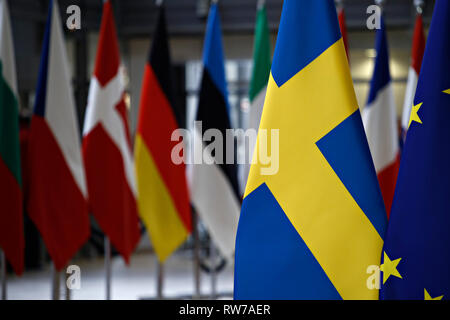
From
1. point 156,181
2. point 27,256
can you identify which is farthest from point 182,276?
point 156,181

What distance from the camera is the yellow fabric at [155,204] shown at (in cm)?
399

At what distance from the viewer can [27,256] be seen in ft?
25.8

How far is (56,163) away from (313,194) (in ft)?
7.46

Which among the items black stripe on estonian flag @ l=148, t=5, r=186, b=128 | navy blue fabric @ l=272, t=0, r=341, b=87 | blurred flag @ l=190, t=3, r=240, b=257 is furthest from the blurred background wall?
navy blue fabric @ l=272, t=0, r=341, b=87

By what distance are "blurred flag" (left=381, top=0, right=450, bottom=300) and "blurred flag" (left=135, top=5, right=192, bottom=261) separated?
8.52 feet

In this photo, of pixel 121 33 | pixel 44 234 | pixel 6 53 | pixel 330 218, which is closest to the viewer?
pixel 330 218

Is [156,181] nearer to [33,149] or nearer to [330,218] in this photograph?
[33,149]

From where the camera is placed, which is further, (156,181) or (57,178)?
(156,181)

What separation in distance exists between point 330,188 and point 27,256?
7167mm

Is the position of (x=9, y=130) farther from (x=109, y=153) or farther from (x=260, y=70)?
(x=260, y=70)

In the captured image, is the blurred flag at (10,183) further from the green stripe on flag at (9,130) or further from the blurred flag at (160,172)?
the blurred flag at (160,172)

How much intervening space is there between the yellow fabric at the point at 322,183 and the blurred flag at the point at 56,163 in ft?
6.93

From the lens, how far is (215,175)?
156 inches
